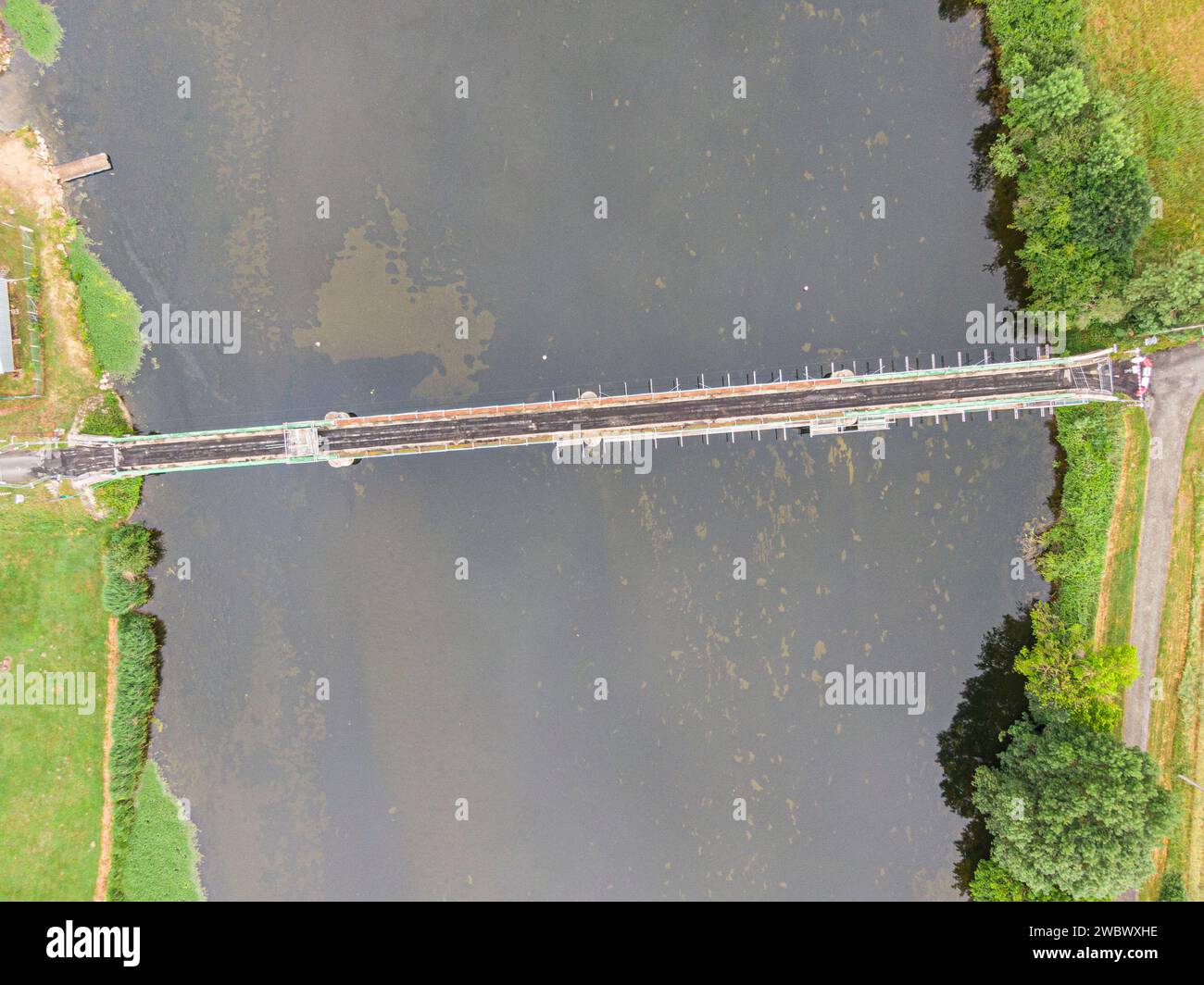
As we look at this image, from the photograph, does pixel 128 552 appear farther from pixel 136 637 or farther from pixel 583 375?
pixel 583 375

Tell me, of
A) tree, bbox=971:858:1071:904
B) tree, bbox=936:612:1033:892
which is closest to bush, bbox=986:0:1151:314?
tree, bbox=936:612:1033:892

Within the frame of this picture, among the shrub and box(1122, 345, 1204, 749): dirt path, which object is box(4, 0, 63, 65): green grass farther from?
box(1122, 345, 1204, 749): dirt path

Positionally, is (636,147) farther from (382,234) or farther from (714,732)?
(714,732)

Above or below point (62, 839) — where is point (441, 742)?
above

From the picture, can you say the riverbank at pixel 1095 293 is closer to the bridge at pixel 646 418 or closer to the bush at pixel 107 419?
the bridge at pixel 646 418
